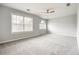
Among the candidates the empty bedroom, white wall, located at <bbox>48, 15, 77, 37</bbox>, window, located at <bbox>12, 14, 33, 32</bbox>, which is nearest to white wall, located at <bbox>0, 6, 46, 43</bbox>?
the empty bedroom

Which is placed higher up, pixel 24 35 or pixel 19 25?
pixel 19 25

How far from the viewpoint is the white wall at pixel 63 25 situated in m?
4.59

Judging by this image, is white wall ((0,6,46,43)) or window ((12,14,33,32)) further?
window ((12,14,33,32))

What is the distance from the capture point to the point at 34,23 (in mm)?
5738

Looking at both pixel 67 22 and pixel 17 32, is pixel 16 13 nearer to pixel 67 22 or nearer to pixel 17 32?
pixel 17 32

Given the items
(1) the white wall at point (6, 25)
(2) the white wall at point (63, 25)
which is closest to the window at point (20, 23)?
(1) the white wall at point (6, 25)

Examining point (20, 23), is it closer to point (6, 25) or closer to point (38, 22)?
point (6, 25)

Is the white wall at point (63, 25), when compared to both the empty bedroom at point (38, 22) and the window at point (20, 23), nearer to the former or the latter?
the empty bedroom at point (38, 22)

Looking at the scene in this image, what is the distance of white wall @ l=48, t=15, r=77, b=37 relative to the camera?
4586 millimetres

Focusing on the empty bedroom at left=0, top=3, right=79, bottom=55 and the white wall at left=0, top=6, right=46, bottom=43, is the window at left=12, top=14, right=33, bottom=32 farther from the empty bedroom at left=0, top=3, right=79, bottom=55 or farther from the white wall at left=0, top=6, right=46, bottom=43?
the white wall at left=0, top=6, right=46, bottom=43

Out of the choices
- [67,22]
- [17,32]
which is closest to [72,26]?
[67,22]

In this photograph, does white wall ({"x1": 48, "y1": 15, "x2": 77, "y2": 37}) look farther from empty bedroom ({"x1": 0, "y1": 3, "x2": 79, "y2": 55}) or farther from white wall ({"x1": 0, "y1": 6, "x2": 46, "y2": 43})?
white wall ({"x1": 0, "y1": 6, "x2": 46, "y2": 43})

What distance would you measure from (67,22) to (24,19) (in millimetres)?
2821

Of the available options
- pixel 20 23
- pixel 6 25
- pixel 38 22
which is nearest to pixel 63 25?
pixel 38 22
